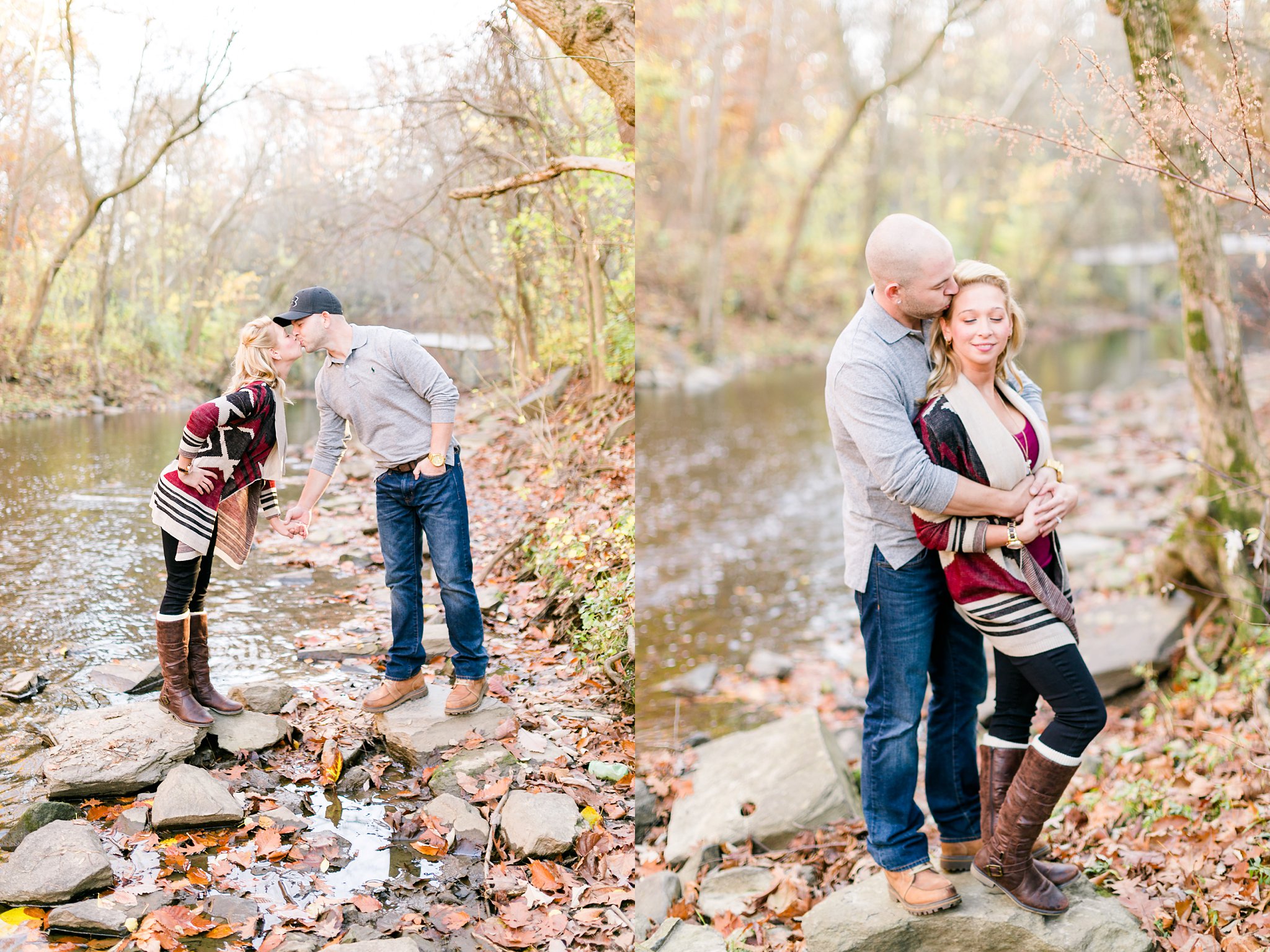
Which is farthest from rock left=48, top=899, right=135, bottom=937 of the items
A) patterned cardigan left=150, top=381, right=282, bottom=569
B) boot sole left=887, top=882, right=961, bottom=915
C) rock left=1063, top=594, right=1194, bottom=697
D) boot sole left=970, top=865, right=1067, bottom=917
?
rock left=1063, top=594, right=1194, bottom=697

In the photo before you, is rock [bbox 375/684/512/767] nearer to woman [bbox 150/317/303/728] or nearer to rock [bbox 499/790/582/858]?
rock [bbox 499/790/582/858]

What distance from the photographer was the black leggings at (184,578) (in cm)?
247

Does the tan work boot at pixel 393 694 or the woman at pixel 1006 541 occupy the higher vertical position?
the woman at pixel 1006 541

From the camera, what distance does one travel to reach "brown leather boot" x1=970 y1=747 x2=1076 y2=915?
2.43 metres

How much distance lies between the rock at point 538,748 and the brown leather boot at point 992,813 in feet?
3.58

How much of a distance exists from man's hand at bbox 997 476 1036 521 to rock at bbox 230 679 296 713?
1816 mm

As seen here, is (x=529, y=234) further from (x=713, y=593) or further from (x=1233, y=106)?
(x=713, y=593)

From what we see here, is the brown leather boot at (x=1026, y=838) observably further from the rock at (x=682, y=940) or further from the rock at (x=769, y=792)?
the rock at (x=769, y=792)

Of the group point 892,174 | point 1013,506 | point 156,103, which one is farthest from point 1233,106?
point 892,174

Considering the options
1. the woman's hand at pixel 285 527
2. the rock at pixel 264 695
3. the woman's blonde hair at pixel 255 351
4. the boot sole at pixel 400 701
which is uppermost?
the woman's blonde hair at pixel 255 351

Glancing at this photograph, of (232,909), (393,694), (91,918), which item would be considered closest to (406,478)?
(393,694)

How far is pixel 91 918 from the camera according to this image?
2008 millimetres

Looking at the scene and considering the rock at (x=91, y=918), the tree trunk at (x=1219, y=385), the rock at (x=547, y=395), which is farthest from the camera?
the tree trunk at (x=1219, y=385)

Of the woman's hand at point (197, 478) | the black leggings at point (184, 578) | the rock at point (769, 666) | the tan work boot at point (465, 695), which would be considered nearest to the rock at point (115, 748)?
the black leggings at point (184, 578)
